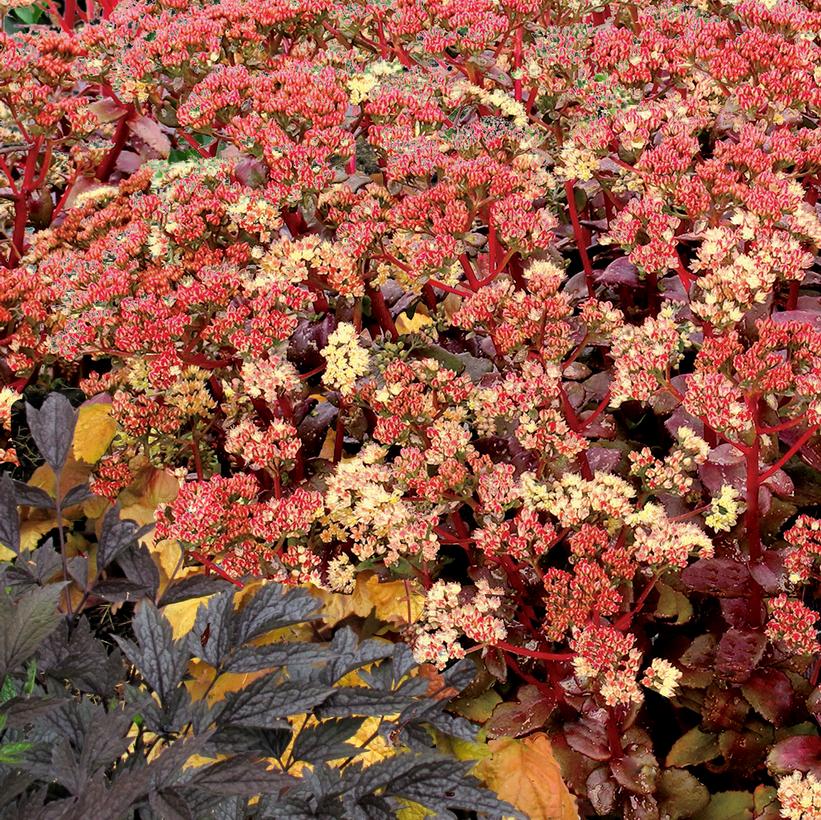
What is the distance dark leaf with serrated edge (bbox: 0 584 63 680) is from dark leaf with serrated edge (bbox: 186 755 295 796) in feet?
0.60

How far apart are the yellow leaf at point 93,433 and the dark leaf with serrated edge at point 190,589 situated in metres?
0.56

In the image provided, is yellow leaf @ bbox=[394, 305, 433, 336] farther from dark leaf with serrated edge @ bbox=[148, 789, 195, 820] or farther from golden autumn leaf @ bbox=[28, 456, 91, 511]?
dark leaf with serrated edge @ bbox=[148, 789, 195, 820]

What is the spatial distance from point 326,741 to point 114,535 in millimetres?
468

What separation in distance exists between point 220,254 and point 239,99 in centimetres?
31

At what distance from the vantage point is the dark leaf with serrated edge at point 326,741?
3.38ft

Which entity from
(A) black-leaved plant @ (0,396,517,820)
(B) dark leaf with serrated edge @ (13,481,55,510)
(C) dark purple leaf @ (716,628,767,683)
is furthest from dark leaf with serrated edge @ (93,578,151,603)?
(C) dark purple leaf @ (716,628,767,683)

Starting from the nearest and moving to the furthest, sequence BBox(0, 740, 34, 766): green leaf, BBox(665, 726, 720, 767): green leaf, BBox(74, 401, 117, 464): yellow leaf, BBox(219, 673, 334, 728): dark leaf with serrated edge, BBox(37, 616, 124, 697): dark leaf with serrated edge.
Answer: BBox(0, 740, 34, 766): green leaf, BBox(219, 673, 334, 728): dark leaf with serrated edge, BBox(37, 616, 124, 697): dark leaf with serrated edge, BBox(665, 726, 720, 767): green leaf, BBox(74, 401, 117, 464): yellow leaf

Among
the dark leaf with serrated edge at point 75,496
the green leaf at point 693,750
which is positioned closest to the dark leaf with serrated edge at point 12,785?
the dark leaf with serrated edge at point 75,496

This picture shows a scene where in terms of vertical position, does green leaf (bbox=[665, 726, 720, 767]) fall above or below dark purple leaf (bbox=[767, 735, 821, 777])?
below

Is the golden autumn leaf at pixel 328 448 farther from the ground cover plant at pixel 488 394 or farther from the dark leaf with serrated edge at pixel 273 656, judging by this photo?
the dark leaf with serrated edge at pixel 273 656

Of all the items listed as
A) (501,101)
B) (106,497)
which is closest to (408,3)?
(501,101)

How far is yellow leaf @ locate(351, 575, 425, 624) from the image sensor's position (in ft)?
5.06

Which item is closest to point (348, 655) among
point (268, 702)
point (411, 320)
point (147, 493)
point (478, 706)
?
point (268, 702)

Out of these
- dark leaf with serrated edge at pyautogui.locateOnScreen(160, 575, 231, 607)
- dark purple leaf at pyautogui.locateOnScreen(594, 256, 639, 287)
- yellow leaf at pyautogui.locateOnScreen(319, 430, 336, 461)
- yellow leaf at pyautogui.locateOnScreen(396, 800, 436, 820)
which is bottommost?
yellow leaf at pyautogui.locateOnScreen(396, 800, 436, 820)
